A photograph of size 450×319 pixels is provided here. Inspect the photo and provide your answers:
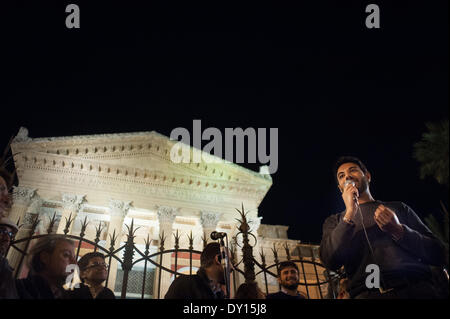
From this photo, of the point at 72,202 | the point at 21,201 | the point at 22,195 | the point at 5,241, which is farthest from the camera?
the point at 72,202

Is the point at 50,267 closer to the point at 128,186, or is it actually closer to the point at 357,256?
the point at 357,256

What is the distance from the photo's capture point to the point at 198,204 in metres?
19.0

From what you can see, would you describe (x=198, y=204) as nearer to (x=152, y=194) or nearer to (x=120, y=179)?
(x=152, y=194)

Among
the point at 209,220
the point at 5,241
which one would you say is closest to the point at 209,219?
the point at 209,220

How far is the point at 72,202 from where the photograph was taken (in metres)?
16.3

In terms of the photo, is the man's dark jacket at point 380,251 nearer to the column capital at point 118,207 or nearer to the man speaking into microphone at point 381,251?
the man speaking into microphone at point 381,251

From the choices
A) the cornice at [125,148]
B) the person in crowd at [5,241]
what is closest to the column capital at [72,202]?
the cornice at [125,148]

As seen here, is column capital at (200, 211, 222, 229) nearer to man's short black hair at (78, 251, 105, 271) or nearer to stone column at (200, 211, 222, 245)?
stone column at (200, 211, 222, 245)

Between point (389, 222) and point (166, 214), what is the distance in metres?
16.1

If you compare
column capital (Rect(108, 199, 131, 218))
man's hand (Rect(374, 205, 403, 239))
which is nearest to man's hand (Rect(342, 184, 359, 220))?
man's hand (Rect(374, 205, 403, 239))

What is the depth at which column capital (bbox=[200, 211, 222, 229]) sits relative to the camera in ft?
58.3
